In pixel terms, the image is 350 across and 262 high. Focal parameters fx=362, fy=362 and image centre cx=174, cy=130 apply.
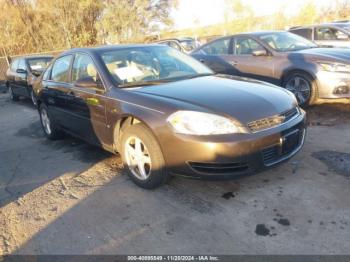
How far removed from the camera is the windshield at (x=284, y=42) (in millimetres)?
7227

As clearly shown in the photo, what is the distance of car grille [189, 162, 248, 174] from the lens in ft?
11.0

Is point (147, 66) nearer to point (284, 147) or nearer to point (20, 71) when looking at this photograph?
point (284, 147)

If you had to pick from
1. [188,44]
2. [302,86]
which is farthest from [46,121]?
[188,44]

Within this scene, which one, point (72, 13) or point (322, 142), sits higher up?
point (72, 13)

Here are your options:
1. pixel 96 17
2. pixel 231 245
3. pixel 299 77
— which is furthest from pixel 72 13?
pixel 231 245

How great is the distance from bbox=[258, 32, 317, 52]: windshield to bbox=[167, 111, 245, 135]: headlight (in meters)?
4.35

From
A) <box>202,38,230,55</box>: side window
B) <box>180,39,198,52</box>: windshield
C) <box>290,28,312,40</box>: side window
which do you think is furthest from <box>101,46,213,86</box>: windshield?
<box>180,39,198,52</box>: windshield

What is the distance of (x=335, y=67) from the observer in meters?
6.16

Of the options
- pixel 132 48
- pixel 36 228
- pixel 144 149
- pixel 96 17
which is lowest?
pixel 36 228

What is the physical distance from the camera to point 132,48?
4.84 metres

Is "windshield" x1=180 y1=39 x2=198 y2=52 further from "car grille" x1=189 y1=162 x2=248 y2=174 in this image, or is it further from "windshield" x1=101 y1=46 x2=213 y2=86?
"car grille" x1=189 y1=162 x2=248 y2=174

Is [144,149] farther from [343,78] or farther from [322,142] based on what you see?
[343,78]

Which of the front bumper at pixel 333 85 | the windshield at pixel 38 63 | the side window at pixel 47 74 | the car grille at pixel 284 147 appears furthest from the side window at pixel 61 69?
the windshield at pixel 38 63

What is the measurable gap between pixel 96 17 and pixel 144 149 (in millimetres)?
22463
